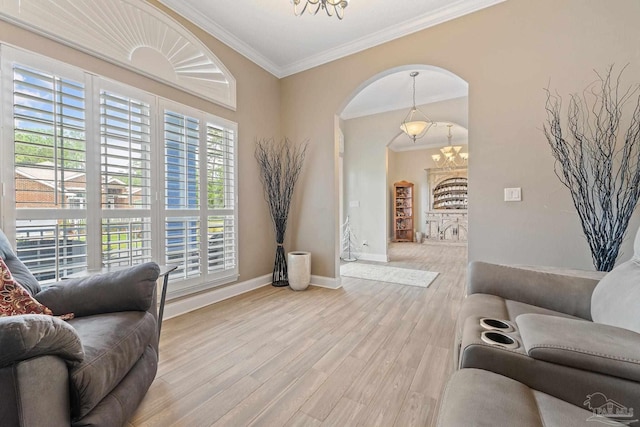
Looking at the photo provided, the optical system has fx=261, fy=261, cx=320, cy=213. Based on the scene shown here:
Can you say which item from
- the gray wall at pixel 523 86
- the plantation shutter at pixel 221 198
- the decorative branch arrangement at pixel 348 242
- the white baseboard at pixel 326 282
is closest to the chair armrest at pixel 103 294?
the plantation shutter at pixel 221 198

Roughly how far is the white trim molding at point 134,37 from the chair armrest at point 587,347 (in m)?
3.19

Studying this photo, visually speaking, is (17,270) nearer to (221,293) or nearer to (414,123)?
(221,293)

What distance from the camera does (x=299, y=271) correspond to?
10.9 ft

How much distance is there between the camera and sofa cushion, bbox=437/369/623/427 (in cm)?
66

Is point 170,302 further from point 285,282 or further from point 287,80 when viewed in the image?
point 287,80

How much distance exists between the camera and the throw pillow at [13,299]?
1.10 m

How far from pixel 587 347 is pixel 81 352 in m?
1.67

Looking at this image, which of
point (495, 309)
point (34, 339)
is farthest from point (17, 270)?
point (495, 309)

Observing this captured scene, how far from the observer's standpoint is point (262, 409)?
1376 mm

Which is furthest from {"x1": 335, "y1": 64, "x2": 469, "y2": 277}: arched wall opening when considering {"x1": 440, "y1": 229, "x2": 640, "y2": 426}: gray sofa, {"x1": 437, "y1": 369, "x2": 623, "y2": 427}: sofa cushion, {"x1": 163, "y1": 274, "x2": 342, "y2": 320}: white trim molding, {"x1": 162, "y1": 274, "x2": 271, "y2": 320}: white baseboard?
{"x1": 437, "y1": 369, "x2": 623, "y2": 427}: sofa cushion

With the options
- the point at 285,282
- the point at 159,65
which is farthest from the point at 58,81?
the point at 285,282

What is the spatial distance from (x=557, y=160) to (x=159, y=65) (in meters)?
3.65

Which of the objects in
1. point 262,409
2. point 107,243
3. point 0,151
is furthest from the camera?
point 107,243

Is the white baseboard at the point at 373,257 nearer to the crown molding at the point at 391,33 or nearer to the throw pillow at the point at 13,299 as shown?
the crown molding at the point at 391,33
